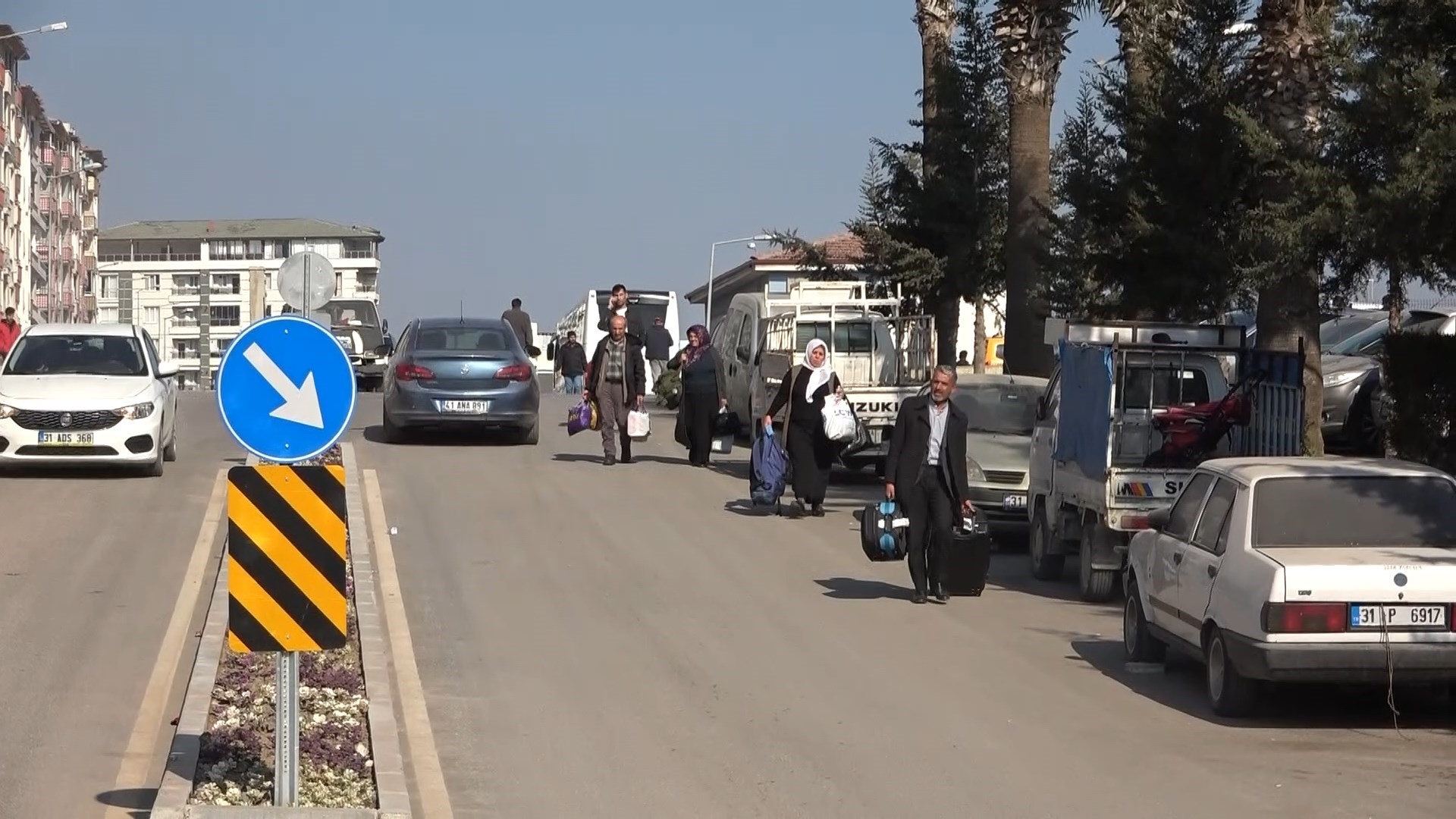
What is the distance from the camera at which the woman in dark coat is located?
2320cm

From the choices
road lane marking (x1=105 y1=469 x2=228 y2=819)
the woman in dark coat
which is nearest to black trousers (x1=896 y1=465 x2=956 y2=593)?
road lane marking (x1=105 y1=469 x2=228 y2=819)

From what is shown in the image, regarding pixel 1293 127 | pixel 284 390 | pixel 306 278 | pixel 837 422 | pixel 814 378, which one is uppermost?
pixel 1293 127

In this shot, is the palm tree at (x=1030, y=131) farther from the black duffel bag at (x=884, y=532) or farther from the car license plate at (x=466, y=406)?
the black duffel bag at (x=884, y=532)

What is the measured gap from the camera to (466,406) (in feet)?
82.8

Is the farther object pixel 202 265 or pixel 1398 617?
pixel 202 265

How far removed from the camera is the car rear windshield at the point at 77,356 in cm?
2189

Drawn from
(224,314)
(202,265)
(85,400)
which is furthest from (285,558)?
(202,265)

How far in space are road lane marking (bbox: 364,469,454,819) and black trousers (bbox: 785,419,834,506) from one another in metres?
4.25

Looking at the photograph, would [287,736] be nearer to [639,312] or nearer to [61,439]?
[61,439]

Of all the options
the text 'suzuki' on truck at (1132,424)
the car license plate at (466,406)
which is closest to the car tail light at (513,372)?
the car license plate at (466,406)

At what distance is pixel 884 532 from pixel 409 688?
480 cm

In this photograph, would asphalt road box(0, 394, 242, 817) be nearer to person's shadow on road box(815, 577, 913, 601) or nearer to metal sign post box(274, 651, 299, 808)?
metal sign post box(274, 651, 299, 808)

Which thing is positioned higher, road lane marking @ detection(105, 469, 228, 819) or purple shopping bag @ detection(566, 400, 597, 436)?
purple shopping bag @ detection(566, 400, 597, 436)

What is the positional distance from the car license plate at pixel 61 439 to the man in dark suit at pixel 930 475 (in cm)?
984
